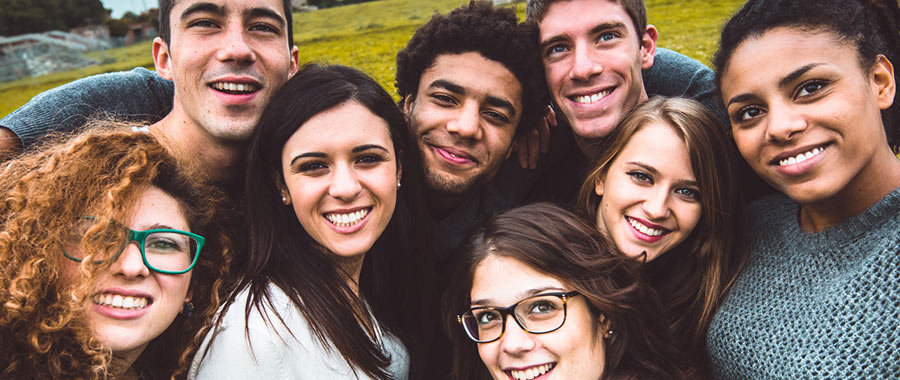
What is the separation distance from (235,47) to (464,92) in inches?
60.7

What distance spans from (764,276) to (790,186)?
1.85ft

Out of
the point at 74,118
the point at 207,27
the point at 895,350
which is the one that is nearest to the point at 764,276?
the point at 895,350

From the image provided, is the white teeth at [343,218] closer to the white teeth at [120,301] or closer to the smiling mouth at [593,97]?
the white teeth at [120,301]

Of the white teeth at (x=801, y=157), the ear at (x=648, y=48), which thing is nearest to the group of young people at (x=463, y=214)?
the white teeth at (x=801, y=157)

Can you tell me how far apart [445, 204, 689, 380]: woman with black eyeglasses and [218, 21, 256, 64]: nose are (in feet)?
6.06

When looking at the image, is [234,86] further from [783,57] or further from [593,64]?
[783,57]

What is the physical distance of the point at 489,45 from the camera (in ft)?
13.9

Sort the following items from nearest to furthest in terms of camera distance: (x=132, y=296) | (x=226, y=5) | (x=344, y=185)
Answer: (x=132, y=296) < (x=344, y=185) < (x=226, y=5)

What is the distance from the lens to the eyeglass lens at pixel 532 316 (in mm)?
2941

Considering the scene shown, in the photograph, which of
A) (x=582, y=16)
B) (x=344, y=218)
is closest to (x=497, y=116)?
(x=582, y=16)

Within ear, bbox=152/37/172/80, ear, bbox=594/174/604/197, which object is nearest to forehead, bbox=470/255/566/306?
ear, bbox=594/174/604/197

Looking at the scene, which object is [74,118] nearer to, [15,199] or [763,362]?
[15,199]

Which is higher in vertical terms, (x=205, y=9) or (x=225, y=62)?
(x=205, y=9)

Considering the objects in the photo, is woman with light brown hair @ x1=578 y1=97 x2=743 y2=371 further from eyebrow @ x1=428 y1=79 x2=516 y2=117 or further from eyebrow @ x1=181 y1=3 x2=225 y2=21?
eyebrow @ x1=181 y1=3 x2=225 y2=21
